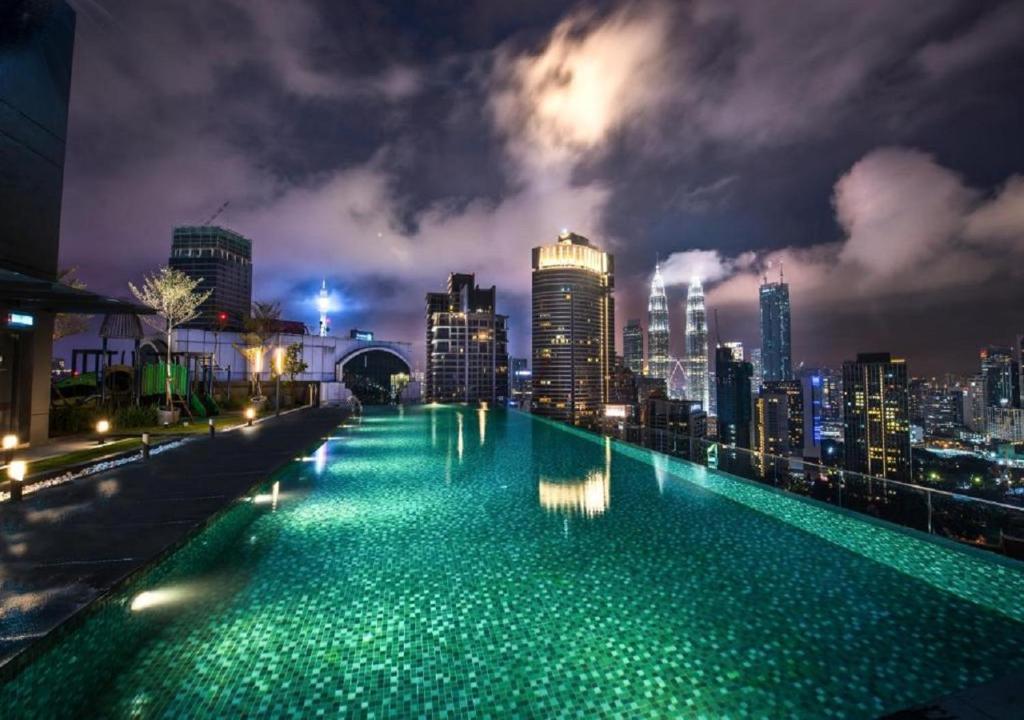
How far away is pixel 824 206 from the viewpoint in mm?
51938

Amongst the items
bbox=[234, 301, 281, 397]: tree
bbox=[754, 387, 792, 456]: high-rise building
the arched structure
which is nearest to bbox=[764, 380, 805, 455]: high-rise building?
bbox=[754, 387, 792, 456]: high-rise building

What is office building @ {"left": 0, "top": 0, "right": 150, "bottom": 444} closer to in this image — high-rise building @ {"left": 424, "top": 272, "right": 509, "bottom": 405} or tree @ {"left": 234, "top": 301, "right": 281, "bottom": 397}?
tree @ {"left": 234, "top": 301, "right": 281, "bottom": 397}

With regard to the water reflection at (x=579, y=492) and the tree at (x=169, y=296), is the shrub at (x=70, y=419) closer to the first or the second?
the tree at (x=169, y=296)

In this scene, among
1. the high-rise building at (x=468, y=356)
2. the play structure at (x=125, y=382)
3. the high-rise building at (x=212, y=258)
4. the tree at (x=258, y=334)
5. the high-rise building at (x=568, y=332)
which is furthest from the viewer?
the high-rise building at (x=212, y=258)

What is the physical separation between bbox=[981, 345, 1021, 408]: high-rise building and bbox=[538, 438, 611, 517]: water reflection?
2995 inches

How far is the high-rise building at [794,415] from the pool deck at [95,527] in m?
95.8

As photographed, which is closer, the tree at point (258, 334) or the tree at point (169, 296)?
the tree at point (169, 296)

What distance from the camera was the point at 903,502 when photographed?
464 centimetres

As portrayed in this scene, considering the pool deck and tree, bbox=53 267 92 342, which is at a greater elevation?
tree, bbox=53 267 92 342

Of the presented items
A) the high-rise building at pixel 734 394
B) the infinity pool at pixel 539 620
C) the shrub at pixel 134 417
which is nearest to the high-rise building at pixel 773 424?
the high-rise building at pixel 734 394

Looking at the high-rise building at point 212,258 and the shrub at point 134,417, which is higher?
the high-rise building at point 212,258

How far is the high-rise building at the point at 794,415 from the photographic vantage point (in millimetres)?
87088

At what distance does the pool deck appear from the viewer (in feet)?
7.86

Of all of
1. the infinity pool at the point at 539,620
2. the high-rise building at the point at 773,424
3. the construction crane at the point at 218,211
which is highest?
the construction crane at the point at 218,211
